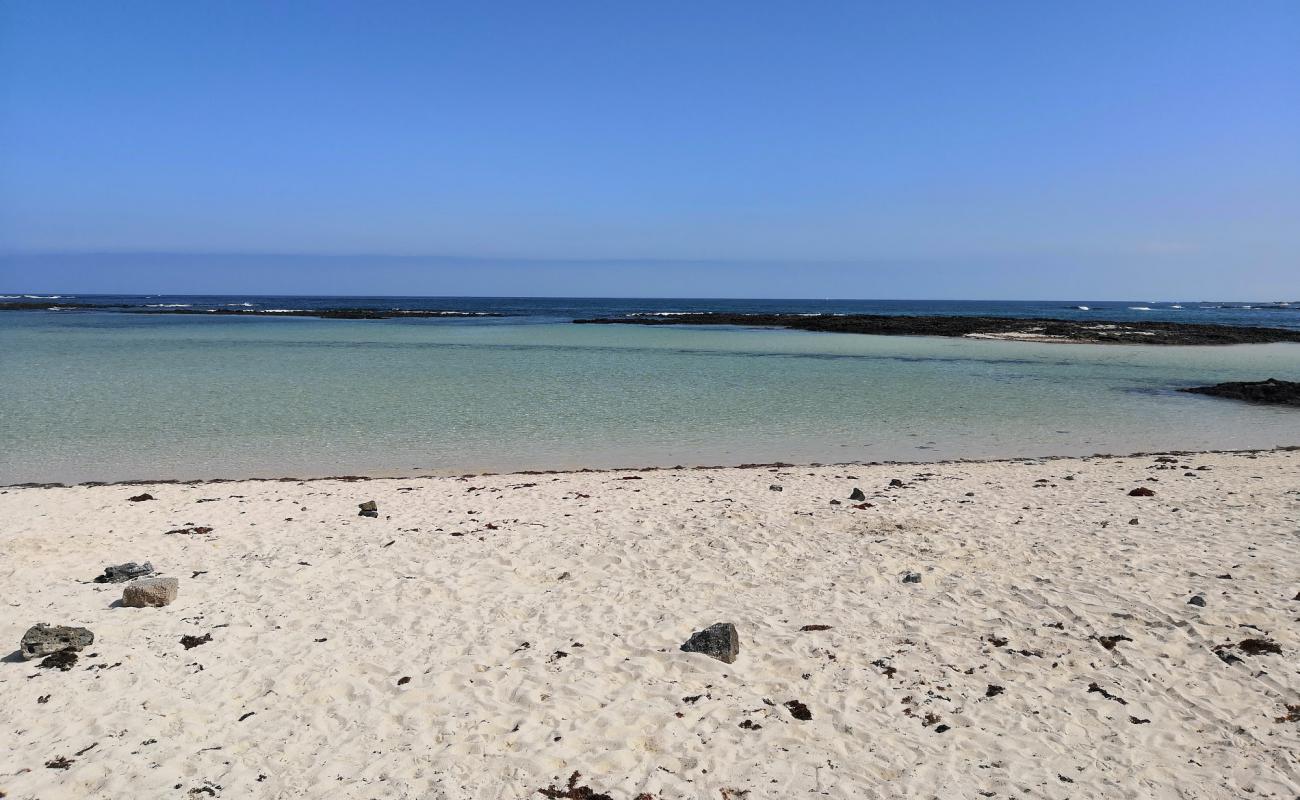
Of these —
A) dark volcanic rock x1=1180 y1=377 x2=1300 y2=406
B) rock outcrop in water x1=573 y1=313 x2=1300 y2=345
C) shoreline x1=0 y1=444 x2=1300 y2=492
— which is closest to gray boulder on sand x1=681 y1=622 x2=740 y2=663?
shoreline x1=0 y1=444 x2=1300 y2=492

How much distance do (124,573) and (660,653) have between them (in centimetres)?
514

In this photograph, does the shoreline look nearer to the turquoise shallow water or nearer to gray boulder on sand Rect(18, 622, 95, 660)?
the turquoise shallow water

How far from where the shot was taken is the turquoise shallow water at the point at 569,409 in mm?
14000

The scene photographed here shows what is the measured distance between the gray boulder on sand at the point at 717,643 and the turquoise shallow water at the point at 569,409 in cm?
778

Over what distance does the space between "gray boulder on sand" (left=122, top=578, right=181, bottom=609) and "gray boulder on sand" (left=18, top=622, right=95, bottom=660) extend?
65 centimetres

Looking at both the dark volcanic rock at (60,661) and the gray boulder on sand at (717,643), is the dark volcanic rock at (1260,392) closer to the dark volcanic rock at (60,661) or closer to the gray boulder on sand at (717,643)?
the gray boulder on sand at (717,643)

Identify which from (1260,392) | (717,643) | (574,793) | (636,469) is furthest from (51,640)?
(1260,392)

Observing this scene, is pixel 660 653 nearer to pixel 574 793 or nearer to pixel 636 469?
pixel 574 793

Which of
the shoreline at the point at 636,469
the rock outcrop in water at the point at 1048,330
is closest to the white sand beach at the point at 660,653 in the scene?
the shoreline at the point at 636,469

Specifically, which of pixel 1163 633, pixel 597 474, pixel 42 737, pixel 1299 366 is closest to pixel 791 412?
pixel 597 474

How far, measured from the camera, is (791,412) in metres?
19.0

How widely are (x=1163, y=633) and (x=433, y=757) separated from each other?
5397mm

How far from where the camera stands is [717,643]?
561cm

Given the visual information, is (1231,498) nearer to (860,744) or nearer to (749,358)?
(860,744)
